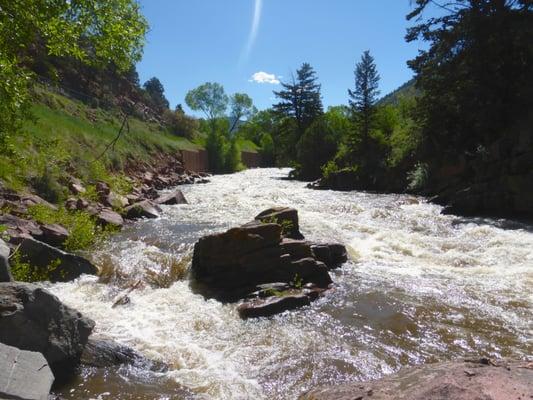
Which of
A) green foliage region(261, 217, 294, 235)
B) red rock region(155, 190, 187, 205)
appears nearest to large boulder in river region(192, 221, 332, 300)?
green foliage region(261, 217, 294, 235)

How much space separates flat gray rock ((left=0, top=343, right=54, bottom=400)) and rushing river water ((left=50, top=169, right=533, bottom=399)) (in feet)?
3.03

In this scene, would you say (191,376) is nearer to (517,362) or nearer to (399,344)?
(399,344)

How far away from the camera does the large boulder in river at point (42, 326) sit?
4750 millimetres

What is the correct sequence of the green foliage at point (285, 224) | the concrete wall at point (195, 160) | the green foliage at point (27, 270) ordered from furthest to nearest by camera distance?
1. the concrete wall at point (195, 160)
2. the green foliage at point (285, 224)
3. the green foliage at point (27, 270)

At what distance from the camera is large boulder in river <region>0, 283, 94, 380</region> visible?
4750mm

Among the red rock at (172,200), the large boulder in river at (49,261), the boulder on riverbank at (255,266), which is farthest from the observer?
the red rock at (172,200)

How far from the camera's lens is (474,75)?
22828 millimetres

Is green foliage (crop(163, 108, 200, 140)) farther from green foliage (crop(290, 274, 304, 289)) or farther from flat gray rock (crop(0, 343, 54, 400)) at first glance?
flat gray rock (crop(0, 343, 54, 400))

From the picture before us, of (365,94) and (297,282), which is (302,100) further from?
(297,282)

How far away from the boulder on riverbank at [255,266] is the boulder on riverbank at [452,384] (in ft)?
14.1

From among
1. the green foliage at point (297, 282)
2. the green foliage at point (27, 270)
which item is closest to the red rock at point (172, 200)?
the green foliage at point (27, 270)

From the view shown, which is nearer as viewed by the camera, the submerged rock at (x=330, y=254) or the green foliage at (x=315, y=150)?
the submerged rock at (x=330, y=254)

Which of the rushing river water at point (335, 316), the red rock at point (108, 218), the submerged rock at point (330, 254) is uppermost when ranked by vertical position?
the red rock at point (108, 218)

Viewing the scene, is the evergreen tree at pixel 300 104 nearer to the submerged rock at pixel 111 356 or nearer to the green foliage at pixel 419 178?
the green foliage at pixel 419 178
